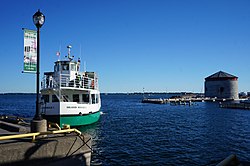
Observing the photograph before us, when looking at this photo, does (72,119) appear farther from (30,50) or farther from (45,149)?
(45,149)

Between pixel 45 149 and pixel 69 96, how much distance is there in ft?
62.1

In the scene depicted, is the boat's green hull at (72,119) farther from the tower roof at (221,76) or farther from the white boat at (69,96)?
the tower roof at (221,76)

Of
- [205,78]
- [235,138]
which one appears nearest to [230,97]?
[205,78]

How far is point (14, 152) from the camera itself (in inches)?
265

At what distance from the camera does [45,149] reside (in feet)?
24.1

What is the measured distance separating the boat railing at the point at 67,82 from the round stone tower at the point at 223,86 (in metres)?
104

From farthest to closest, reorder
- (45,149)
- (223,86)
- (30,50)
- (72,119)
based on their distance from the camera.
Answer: (223,86)
(72,119)
(30,50)
(45,149)

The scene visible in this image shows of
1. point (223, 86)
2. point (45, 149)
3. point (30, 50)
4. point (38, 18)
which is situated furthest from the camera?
point (223, 86)

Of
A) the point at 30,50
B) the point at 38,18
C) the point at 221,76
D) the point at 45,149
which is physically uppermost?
the point at 221,76

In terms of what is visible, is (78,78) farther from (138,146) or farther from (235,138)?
(235,138)

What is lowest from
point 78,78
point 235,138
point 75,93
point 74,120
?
point 235,138

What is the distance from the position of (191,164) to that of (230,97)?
11576 centimetres

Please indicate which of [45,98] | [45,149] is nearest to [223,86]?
[45,98]

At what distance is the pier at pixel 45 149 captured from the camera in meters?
6.71
